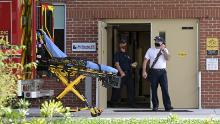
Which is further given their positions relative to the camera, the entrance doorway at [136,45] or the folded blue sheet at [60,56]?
the entrance doorway at [136,45]

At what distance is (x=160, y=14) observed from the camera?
15914 mm

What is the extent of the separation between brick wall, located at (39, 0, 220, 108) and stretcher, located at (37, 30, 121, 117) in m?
2.35

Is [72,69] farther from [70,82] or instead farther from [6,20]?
[6,20]

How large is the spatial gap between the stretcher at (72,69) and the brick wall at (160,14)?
2.35 metres

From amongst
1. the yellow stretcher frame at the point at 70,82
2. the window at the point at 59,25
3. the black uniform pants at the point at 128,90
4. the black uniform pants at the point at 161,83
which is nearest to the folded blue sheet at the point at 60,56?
the yellow stretcher frame at the point at 70,82

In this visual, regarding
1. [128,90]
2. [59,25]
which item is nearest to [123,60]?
[128,90]

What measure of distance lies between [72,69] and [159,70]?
2696 mm

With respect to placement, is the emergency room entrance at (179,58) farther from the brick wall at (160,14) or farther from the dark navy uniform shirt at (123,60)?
the dark navy uniform shirt at (123,60)

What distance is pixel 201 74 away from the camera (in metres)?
15.9

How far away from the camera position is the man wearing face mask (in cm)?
1505

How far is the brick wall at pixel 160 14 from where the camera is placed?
52.1 feet

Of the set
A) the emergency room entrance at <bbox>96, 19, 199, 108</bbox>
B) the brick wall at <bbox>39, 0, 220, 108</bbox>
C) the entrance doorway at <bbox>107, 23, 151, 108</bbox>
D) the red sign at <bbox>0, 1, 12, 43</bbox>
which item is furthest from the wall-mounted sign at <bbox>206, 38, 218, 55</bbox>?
the red sign at <bbox>0, 1, 12, 43</bbox>

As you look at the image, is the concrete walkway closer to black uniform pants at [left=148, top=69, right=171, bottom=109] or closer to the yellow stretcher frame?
black uniform pants at [left=148, top=69, right=171, bottom=109]

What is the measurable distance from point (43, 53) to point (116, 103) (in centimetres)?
381
